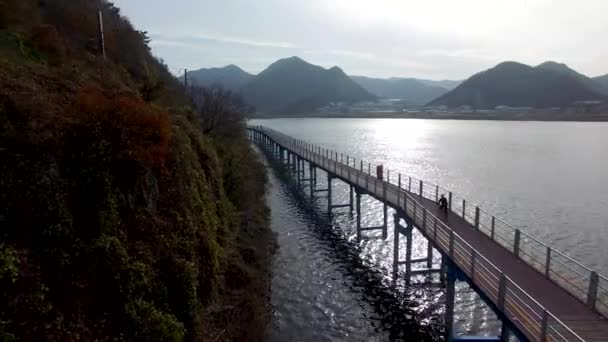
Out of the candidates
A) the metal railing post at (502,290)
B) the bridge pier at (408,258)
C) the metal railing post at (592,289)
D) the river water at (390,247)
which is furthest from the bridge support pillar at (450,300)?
→ the bridge pier at (408,258)

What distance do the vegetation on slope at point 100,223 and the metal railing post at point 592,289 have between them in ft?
35.9

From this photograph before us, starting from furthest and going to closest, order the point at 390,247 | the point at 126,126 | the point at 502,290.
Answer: the point at 390,247 < the point at 126,126 < the point at 502,290

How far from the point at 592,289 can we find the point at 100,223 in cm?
1353

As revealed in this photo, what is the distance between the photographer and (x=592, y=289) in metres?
12.5

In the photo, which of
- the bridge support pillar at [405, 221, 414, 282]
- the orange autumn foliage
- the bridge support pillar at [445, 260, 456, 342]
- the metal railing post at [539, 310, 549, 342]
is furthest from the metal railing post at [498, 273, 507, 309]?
the orange autumn foliage

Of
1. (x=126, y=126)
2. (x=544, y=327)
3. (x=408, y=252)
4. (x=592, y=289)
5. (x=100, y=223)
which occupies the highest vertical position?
(x=126, y=126)

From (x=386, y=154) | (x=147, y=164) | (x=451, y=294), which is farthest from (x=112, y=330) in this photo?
(x=386, y=154)

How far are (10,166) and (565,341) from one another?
1380 cm

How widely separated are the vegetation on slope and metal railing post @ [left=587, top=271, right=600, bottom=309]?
10.9 m

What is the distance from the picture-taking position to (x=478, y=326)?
64.4 ft

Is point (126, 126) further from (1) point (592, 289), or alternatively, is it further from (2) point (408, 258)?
(2) point (408, 258)

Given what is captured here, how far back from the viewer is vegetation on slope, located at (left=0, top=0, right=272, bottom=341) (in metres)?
10.3

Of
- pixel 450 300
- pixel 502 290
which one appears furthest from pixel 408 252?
pixel 502 290

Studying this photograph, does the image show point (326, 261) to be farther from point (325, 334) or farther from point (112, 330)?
point (112, 330)
